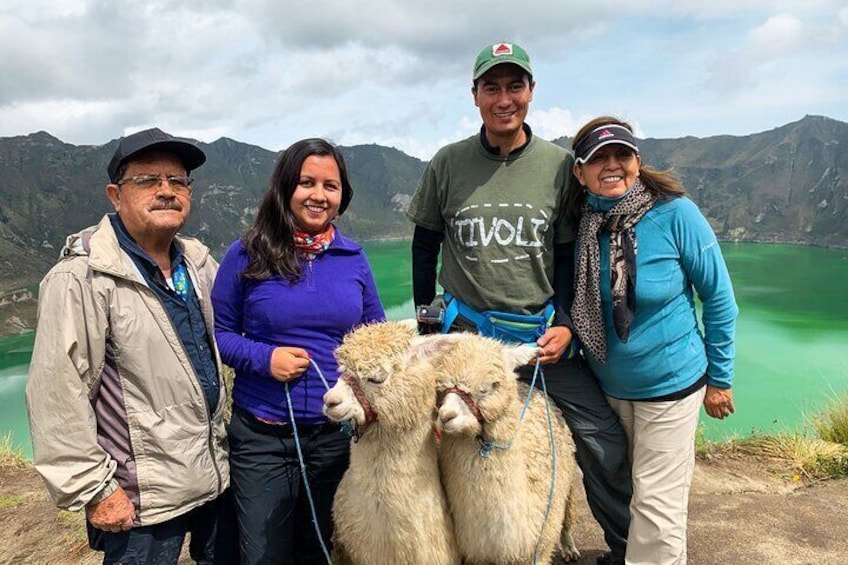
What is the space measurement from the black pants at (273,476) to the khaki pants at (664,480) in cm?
173

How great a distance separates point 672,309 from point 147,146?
2.85m

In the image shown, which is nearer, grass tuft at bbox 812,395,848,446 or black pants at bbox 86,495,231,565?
black pants at bbox 86,495,231,565

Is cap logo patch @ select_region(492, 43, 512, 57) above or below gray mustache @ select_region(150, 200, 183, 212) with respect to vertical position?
above

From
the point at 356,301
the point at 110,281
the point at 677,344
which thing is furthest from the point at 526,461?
the point at 110,281

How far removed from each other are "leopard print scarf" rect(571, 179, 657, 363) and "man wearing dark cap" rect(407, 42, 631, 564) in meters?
0.13

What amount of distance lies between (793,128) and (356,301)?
617 feet

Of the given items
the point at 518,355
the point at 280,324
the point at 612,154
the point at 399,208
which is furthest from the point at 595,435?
the point at 399,208

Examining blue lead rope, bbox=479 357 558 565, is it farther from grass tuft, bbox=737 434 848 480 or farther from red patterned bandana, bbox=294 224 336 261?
grass tuft, bbox=737 434 848 480

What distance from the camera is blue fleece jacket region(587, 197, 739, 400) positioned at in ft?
9.73

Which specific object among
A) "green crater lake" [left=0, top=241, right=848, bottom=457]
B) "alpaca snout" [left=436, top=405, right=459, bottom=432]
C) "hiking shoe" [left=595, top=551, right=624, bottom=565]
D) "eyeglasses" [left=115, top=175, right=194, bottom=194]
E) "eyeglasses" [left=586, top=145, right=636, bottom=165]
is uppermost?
"eyeglasses" [left=586, top=145, right=636, bottom=165]

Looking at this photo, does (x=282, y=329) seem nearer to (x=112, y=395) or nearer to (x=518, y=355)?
(x=112, y=395)

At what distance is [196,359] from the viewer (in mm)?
2713

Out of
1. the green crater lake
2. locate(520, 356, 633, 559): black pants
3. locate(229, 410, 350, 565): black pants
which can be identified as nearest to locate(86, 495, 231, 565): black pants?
locate(229, 410, 350, 565): black pants

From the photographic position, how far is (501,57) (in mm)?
3135
